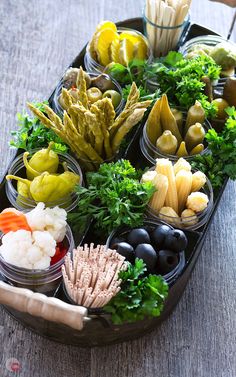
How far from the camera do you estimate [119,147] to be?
5.59ft

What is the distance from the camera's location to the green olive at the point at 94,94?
5.64 feet

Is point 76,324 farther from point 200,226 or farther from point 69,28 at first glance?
point 69,28

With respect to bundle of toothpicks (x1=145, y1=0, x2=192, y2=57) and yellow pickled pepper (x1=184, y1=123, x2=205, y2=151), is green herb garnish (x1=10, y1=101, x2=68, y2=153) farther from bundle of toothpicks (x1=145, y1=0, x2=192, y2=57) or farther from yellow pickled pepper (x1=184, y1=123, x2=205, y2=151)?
bundle of toothpicks (x1=145, y1=0, x2=192, y2=57)

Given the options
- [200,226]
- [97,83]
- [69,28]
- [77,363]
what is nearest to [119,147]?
[97,83]

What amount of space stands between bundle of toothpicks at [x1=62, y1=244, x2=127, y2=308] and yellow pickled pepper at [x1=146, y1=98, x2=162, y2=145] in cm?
45

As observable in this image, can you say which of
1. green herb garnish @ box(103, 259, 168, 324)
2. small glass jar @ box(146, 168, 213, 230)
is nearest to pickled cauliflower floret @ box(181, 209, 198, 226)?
small glass jar @ box(146, 168, 213, 230)

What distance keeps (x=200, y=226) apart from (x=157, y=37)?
0.70 meters

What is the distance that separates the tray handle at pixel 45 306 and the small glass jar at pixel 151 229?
0.74 feet

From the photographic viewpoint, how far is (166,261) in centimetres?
139

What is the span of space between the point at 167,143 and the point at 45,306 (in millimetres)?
594

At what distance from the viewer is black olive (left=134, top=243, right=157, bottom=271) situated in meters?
1.37

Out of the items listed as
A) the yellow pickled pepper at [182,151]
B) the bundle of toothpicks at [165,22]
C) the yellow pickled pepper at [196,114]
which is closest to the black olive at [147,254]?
the yellow pickled pepper at [182,151]

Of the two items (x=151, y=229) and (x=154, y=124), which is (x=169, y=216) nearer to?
(x=151, y=229)

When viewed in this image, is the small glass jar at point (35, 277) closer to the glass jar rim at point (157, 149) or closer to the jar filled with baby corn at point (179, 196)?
the jar filled with baby corn at point (179, 196)
